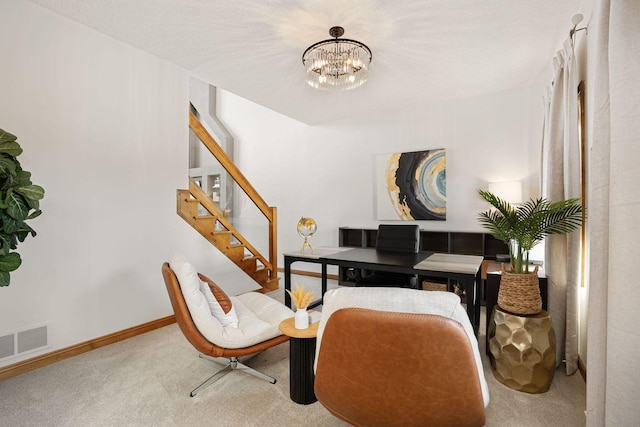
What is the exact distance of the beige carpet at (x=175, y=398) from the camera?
6.11 ft

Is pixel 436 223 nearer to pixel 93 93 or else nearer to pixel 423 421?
pixel 423 421

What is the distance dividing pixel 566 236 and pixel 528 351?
0.91 meters

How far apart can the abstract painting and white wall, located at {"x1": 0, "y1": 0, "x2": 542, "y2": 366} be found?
0.49 ft

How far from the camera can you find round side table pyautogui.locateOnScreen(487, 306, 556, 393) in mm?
2078

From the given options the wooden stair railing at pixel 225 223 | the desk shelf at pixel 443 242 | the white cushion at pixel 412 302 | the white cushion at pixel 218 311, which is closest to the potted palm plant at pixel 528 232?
the white cushion at pixel 412 302

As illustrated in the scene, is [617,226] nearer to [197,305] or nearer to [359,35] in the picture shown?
[197,305]

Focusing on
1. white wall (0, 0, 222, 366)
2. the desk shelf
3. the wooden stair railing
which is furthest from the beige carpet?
the desk shelf

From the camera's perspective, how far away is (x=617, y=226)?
1306mm

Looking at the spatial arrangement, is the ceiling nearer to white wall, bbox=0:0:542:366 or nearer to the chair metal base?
white wall, bbox=0:0:542:366

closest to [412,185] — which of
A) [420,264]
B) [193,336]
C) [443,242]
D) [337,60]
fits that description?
[443,242]

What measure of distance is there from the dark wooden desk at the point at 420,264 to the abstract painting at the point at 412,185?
5.18 ft

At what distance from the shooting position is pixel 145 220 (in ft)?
10.8

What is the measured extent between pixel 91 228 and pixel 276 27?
7.78 feet

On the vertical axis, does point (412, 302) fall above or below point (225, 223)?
below
